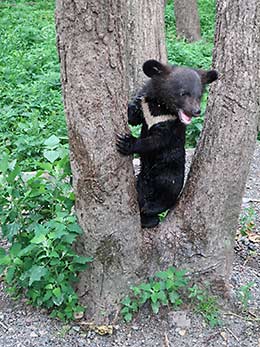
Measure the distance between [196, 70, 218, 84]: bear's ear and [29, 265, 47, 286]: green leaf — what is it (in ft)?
4.65

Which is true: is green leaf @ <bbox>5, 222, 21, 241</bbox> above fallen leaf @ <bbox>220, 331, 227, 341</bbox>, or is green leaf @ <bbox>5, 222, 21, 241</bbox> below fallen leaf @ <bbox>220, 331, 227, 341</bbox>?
above

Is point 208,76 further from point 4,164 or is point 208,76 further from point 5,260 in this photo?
point 5,260

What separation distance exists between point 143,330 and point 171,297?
0.83 feet

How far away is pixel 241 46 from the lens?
3164 millimetres

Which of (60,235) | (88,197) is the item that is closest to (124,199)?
(88,197)

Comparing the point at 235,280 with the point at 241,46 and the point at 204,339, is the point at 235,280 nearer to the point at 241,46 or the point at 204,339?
the point at 204,339

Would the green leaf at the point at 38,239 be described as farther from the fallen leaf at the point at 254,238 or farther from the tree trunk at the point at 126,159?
the fallen leaf at the point at 254,238

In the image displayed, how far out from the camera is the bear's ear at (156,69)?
3490 millimetres

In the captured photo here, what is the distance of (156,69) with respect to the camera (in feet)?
11.5

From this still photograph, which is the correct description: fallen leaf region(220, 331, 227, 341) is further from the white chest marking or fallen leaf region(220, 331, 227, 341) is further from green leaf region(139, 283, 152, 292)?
the white chest marking

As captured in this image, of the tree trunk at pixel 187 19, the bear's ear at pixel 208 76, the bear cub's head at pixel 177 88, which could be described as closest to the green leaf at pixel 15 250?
the bear cub's head at pixel 177 88

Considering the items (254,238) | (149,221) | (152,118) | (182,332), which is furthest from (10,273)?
(254,238)

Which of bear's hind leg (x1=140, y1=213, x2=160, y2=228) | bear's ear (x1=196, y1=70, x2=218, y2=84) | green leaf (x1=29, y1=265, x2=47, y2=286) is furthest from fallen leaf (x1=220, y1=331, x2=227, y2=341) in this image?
bear's ear (x1=196, y1=70, x2=218, y2=84)

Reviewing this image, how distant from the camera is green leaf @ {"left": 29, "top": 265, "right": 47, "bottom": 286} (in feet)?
9.82
